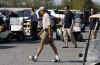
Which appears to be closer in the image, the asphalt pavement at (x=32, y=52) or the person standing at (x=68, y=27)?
the asphalt pavement at (x=32, y=52)

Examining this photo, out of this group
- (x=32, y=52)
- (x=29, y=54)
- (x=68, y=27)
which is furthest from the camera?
(x=68, y=27)

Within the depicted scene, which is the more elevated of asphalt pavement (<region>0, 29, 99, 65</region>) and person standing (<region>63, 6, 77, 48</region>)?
person standing (<region>63, 6, 77, 48</region>)

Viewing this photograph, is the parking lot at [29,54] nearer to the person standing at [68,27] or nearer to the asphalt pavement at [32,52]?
the asphalt pavement at [32,52]

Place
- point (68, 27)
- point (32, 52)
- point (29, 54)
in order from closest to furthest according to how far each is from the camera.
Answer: point (29, 54)
point (32, 52)
point (68, 27)

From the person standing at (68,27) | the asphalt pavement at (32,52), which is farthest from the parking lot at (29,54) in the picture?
the person standing at (68,27)

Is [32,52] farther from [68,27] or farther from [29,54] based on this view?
A: [68,27]

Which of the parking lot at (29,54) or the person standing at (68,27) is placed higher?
the person standing at (68,27)

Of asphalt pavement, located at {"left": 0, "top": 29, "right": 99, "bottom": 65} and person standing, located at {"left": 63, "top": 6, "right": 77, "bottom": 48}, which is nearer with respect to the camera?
asphalt pavement, located at {"left": 0, "top": 29, "right": 99, "bottom": 65}

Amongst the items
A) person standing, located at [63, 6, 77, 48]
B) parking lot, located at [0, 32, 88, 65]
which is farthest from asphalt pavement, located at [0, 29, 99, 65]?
person standing, located at [63, 6, 77, 48]

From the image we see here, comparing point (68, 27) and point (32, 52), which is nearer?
point (32, 52)

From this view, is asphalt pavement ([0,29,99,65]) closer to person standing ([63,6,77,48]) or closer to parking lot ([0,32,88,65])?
parking lot ([0,32,88,65])

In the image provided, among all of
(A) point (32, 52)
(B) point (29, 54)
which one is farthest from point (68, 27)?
(B) point (29, 54)

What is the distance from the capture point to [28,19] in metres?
16.9

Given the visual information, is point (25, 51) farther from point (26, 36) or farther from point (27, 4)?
point (27, 4)
